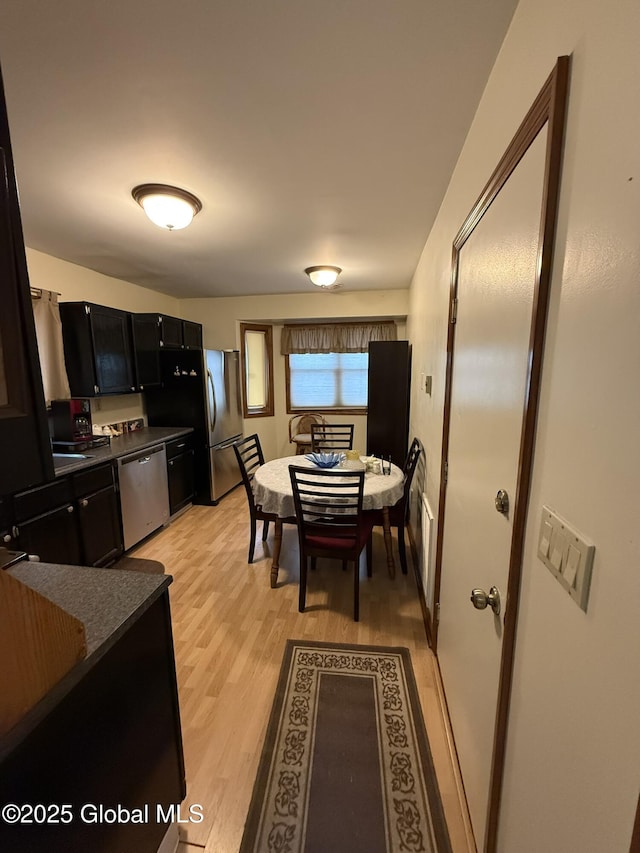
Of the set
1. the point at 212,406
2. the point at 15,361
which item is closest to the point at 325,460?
the point at 212,406

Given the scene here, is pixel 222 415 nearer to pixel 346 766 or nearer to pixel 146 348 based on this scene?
pixel 146 348

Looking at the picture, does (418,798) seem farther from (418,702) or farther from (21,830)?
(21,830)

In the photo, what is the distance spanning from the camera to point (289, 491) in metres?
2.32

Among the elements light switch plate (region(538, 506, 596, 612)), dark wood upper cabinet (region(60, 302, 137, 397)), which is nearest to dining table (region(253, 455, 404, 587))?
light switch plate (region(538, 506, 596, 612))

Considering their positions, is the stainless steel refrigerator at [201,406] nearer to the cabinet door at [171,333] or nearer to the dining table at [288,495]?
the cabinet door at [171,333]

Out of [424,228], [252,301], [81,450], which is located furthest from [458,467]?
[252,301]

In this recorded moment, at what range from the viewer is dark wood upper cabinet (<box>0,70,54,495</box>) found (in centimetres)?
55

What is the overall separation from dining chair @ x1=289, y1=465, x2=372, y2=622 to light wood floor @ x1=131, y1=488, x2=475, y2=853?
19 centimetres

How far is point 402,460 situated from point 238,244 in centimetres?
267

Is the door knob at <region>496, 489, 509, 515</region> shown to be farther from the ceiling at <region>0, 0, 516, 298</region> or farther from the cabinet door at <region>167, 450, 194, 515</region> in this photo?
the cabinet door at <region>167, 450, 194, 515</region>

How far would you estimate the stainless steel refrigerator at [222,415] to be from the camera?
387 cm

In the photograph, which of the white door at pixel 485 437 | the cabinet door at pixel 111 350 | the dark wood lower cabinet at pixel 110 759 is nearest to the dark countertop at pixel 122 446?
the cabinet door at pixel 111 350

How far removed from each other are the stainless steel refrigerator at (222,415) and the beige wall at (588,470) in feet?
11.5

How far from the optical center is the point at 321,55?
1.09 meters
